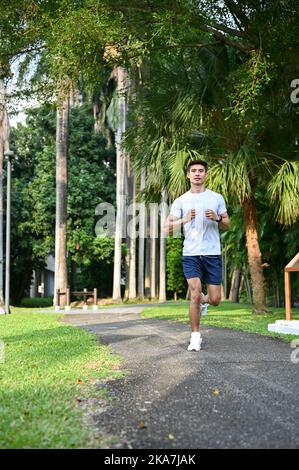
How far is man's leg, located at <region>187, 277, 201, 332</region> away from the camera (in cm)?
672

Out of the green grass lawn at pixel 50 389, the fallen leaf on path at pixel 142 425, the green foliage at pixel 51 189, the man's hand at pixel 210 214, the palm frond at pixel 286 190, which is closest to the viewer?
the green grass lawn at pixel 50 389

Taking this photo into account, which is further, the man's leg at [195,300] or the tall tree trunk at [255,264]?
the tall tree trunk at [255,264]

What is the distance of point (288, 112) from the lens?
1405 cm

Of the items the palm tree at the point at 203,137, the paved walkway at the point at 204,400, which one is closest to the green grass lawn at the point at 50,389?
the paved walkway at the point at 204,400

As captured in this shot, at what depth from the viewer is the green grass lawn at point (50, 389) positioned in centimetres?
316

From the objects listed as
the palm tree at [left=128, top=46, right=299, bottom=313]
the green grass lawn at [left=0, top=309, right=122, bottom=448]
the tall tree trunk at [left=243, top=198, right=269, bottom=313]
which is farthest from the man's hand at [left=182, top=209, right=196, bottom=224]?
the tall tree trunk at [left=243, top=198, right=269, bottom=313]

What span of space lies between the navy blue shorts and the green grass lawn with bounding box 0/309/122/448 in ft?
3.91

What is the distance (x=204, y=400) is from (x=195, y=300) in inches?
108

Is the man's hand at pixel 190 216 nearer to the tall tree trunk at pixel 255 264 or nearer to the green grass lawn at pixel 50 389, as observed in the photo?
the green grass lawn at pixel 50 389

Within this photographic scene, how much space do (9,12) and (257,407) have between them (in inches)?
322

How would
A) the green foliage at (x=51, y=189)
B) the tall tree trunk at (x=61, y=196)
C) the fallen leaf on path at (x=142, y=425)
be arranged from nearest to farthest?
the fallen leaf on path at (x=142, y=425) → the tall tree trunk at (x=61, y=196) → the green foliage at (x=51, y=189)

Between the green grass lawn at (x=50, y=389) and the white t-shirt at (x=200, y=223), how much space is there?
55.4 inches

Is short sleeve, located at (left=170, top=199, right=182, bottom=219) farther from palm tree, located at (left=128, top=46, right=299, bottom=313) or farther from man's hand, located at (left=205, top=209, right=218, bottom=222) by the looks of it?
palm tree, located at (left=128, top=46, right=299, bottom=313)

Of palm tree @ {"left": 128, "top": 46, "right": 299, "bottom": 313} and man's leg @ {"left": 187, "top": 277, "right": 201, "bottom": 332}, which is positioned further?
palm tree @ {"left": 128, "top": 46, "right": 299, "bottom": 313}
